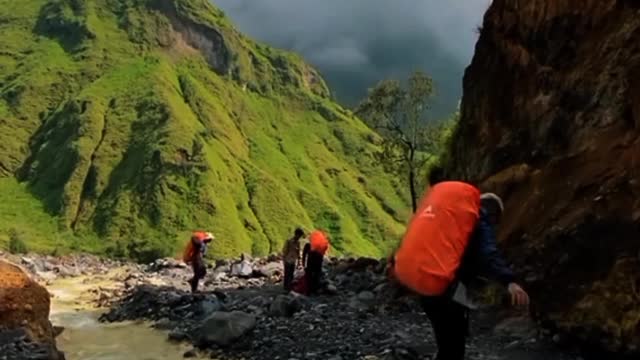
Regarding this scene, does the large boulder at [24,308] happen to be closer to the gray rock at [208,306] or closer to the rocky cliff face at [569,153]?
the gray rock at [208,306]

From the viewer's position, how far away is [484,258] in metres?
8.00

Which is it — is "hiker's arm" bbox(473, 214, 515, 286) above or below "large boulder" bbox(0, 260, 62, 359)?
above

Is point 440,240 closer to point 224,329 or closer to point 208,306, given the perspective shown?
point 224,329

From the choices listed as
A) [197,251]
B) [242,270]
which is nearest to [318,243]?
[197,251]

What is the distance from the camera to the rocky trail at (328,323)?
16906 millimetres

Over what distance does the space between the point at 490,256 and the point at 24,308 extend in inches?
631

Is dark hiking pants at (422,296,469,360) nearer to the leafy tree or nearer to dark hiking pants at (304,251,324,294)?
dark hiking pants at (304,251,324,294)

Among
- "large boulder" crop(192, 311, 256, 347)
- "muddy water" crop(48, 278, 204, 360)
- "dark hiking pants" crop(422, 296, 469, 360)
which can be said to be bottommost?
"muddy water" crop(48, 278, 204, 360)

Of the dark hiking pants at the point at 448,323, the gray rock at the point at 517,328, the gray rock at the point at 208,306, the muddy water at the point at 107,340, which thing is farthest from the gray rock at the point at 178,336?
the dark hiking pants at the point at 448,323

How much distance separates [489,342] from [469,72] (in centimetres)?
1388

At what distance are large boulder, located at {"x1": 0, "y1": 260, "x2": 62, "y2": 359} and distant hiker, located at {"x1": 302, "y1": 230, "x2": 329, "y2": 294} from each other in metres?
9.67

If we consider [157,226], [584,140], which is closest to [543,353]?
[584,140]

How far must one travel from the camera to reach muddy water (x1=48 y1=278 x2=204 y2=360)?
22328 millimetres

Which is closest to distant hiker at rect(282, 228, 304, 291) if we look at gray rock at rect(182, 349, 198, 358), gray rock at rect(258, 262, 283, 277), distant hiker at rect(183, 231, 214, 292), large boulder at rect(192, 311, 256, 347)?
distant hiker at rect(183, 231, 214, 292)
